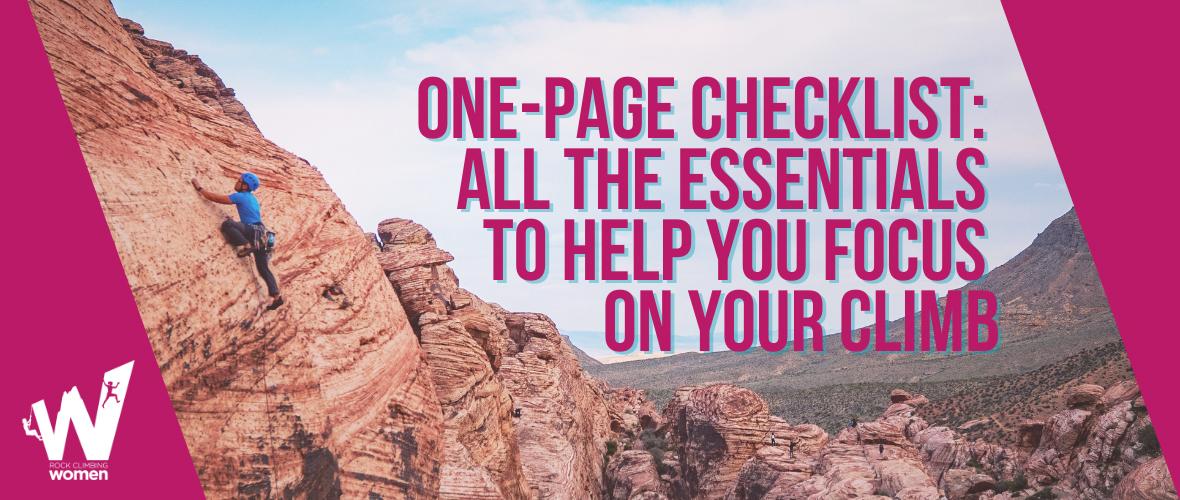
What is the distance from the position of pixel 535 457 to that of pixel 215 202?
785 inches

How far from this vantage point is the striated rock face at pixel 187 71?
2852 cm

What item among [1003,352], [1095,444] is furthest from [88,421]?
[1003,352]

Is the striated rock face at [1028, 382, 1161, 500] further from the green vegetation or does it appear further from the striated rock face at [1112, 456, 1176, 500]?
the green vegetation

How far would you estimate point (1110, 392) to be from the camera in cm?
3962

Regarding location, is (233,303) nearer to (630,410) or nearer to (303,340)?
(303,340)

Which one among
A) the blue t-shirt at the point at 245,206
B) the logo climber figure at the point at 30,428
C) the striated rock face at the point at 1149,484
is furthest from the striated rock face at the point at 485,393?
the striated rock face at the point at 1149,484

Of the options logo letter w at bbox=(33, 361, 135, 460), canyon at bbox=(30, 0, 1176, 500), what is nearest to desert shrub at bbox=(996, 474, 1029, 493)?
canyon at bbox=(30, 0, 1176, 500)

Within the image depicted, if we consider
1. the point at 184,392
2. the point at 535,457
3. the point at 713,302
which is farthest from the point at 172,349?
the point at 713,302

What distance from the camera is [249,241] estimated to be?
12.5 metres

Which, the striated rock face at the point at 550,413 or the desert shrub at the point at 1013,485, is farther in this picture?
the desert shrub at the point at 1013,485

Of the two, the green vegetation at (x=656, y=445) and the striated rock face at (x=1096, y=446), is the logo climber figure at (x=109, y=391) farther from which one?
the green vegetation at (x=656, y=445)

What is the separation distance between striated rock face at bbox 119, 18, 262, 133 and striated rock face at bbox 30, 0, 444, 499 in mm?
14410

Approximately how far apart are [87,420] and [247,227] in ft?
14.5

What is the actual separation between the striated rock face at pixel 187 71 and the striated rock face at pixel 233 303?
47.3ft
